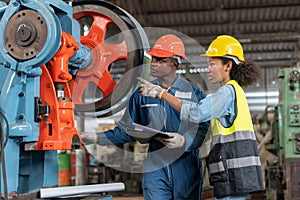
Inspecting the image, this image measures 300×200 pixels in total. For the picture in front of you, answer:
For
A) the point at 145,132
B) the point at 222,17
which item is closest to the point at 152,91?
the point at 145,132

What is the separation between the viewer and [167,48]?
2.44m

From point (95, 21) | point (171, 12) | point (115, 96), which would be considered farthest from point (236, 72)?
point (171, 12)

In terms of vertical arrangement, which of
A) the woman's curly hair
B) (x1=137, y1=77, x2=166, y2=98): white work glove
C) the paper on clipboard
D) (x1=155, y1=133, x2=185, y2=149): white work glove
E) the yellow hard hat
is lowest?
(x1=155, y1=133, x2=185, y2=149): white work glove

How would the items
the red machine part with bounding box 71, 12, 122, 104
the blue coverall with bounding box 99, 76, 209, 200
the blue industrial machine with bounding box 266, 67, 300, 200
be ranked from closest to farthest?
the red machine part with bounding box 71, 12, 122, 104 → the blue coverall with bounding box 99, 76, 209, 200 → the blue industrial machine with bounding box 266, 67, 300, 200

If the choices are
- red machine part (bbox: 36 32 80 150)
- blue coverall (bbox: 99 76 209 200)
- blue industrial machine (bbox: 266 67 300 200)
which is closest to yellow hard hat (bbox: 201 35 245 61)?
blue coverall (bbox: 99 76 209 200)

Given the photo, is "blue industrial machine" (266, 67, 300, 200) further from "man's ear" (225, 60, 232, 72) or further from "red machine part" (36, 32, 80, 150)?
"red machine part" (36, 32, 80, 150)

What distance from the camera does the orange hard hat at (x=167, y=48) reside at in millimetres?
2401

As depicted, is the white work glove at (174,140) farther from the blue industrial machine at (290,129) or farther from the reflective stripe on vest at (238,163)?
the blue industrial machine at (290,129)

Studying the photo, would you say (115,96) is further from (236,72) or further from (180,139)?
(236,72)

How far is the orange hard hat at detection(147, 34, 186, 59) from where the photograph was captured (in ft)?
7.88

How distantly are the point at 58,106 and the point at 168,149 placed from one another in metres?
0.78

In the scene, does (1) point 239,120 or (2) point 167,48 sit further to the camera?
(2) point 167,48

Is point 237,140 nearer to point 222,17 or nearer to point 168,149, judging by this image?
point 168,149

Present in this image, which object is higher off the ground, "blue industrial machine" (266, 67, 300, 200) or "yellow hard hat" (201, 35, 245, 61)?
"yellow hard hat" (201, 35, 245, 61)
